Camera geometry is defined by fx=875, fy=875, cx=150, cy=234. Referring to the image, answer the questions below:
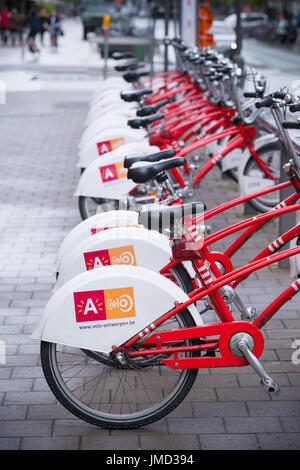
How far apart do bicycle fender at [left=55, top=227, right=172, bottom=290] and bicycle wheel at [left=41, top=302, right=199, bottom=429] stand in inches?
18.0

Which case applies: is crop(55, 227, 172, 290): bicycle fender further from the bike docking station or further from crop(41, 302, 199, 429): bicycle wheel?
crop(41, 302, 199, 429): bicycle wheel

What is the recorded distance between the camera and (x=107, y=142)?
23.6ft

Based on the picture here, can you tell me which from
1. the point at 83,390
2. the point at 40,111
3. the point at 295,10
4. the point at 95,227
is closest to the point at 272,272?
the point at 95,227

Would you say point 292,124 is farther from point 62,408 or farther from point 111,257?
point 62,408

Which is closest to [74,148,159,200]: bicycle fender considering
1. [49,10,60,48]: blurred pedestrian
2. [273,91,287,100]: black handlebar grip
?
[273,91,287,100]: black handlebar grip

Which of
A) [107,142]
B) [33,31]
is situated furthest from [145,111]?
[33,31]

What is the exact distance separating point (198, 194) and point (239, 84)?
1443mm

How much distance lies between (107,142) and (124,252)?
9.54ft

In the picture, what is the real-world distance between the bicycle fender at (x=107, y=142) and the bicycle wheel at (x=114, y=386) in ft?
9.66

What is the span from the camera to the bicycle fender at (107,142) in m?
7.19

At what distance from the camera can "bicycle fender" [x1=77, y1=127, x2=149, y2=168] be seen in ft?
23.6

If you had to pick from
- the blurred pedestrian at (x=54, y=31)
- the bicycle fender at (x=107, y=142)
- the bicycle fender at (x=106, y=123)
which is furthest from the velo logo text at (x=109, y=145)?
the blurred pedestrian at (x=54, y=31)

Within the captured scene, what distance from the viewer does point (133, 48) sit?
29109mm

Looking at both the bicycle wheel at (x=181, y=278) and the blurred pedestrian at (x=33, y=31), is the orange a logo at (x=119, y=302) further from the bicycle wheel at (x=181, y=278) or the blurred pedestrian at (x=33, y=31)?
the blurred pedestrian at (x=33, y=31)
